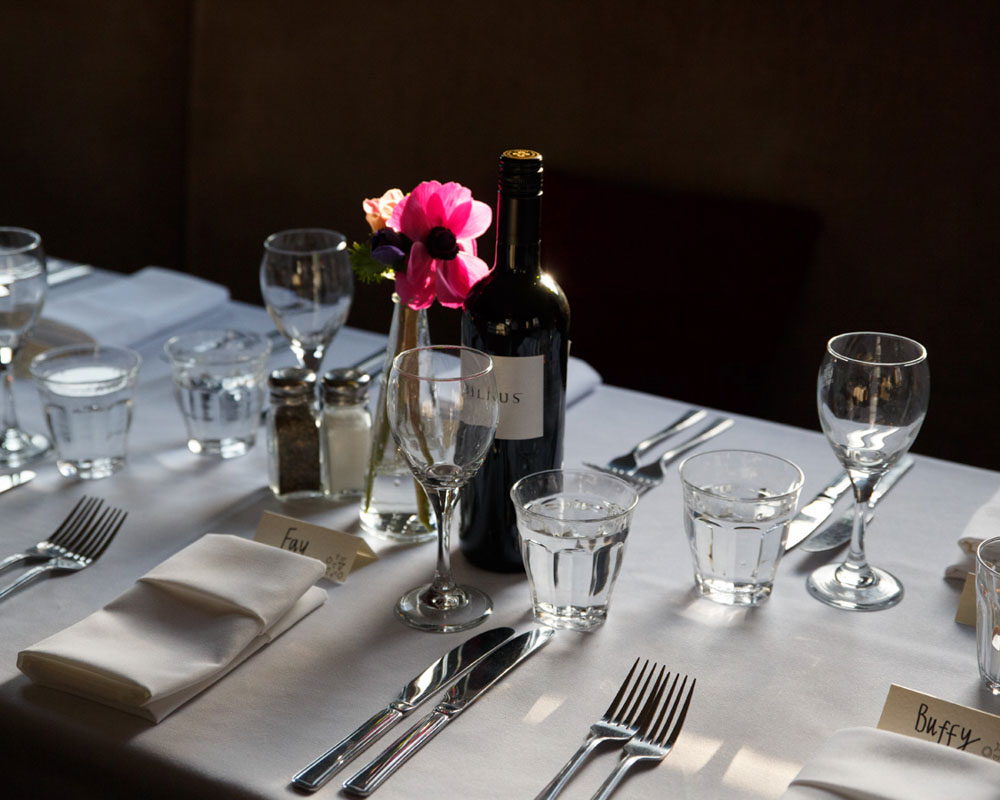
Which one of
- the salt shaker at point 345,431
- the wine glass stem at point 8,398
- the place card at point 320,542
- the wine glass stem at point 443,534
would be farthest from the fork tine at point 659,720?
the wine glass stem at point 8,398

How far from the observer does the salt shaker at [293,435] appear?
3.78 feet

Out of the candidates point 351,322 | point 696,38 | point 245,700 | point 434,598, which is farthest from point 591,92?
point 245,700

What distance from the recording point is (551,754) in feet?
2.61

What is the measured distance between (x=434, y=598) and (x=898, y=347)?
19.1 inches

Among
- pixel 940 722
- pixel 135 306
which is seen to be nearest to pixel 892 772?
pixel 940 722

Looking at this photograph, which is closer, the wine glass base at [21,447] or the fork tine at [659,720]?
the fork tine at [659,720]

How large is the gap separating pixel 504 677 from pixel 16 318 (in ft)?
2.30

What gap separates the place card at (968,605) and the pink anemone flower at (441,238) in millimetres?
502

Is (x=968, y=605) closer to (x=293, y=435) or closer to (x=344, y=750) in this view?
(x=344, y=750)

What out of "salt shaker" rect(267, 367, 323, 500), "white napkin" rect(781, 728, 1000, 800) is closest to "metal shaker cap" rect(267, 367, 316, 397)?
"salt shaker" rect(267, 367, 323, 500)

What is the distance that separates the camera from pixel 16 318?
1.24 m

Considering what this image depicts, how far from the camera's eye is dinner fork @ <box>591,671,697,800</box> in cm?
77

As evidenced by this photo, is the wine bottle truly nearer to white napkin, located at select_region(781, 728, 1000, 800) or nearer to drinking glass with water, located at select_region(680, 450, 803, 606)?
drinking glass with water, located at select_region(680, 450, 803, 606)

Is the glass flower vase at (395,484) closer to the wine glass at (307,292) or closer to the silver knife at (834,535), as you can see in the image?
the wine glass at (307,292)
